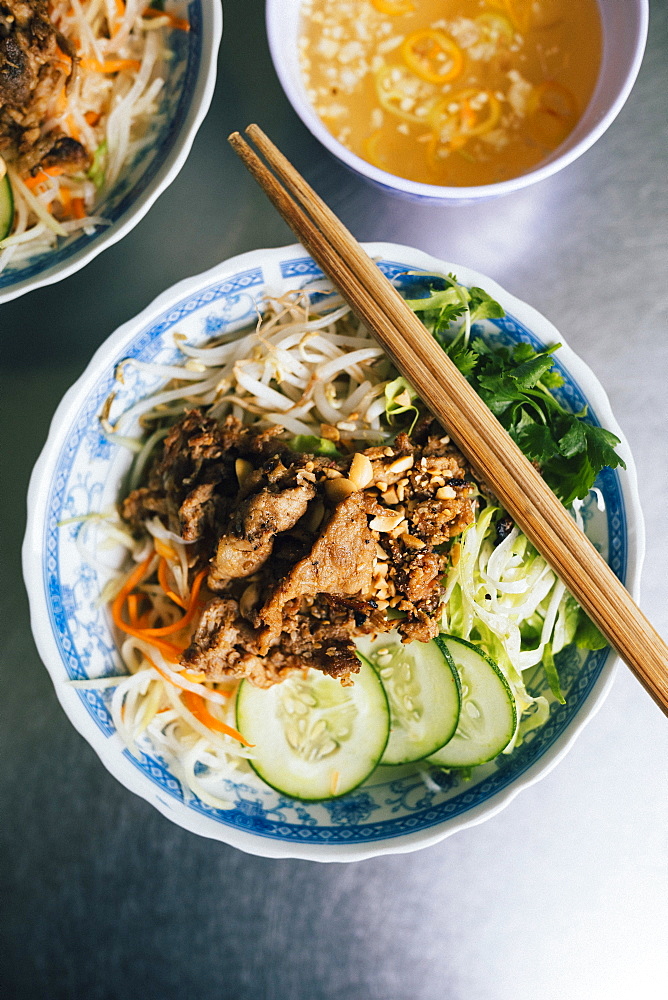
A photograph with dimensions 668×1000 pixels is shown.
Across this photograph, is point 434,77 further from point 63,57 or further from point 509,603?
point 509,603

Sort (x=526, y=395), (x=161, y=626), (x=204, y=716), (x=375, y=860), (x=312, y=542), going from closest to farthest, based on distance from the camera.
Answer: (x=312, y=542), (x=526, y=395), (x=204, y=716), (x=161, y=626), (x=375, y=860)

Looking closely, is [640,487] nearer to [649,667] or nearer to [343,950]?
[649,667]

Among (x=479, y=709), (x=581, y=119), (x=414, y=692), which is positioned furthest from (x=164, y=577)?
(x=581, y=119)

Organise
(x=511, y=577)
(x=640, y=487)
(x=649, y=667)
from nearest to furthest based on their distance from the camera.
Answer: (x=649, y=667), (x=511, y=577), (x=640, y=487)

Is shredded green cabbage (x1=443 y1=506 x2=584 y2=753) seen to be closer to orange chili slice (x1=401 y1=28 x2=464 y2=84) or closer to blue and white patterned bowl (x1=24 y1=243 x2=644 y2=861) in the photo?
blue and white patterned bowl (x1=24 y1=243 x2=644 y2=861)

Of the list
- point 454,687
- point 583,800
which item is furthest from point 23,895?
→ point 583,800

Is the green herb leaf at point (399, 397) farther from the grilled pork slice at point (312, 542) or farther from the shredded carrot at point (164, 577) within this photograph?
the shredded carrot at point (164, 577)
